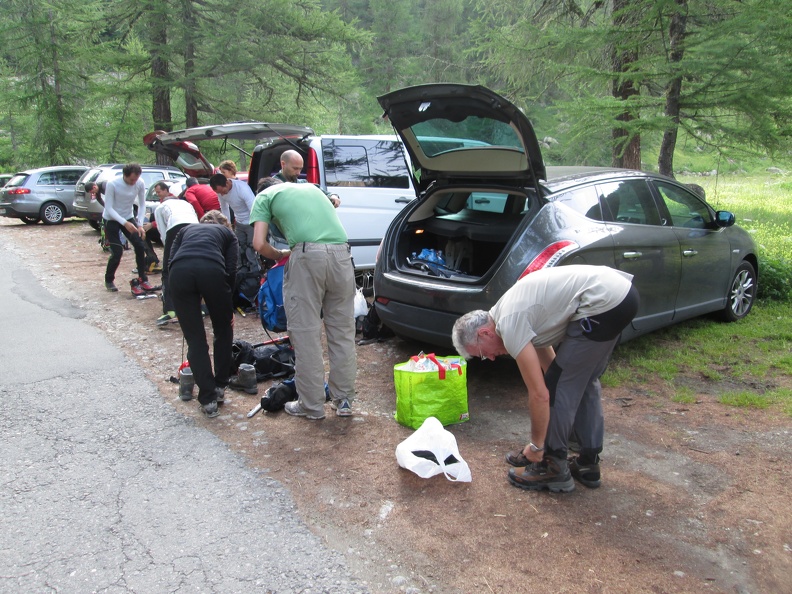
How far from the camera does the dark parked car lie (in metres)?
4.57

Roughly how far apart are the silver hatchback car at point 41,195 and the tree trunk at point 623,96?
48.1 ft

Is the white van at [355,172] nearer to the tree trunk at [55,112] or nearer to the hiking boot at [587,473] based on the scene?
the hiking boot at [587,473]

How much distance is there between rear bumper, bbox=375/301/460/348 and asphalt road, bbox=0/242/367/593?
1748mm

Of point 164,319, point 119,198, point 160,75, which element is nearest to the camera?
point 164,319

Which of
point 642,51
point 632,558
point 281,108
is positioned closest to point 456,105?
point 632,558

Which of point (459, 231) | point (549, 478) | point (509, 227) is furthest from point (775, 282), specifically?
point (549, 478)

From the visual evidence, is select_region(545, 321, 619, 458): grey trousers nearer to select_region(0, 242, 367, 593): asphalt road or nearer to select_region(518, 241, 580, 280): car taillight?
select_region(518, 241, 580, 280): car taillight

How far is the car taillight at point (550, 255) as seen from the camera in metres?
4.45

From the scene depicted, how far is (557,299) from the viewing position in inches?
125

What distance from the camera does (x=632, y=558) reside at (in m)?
2.83

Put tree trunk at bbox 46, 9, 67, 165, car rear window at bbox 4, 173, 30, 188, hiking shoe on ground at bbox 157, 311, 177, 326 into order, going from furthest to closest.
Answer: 1. tree trunk at bbox 46, 9, 67, 165
2. car rear window at bbox 4, 173, 30, 188
3. hiking shoe on ground at bbox 157, 311, 177, 326

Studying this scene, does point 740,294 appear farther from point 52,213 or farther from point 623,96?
point 52,213

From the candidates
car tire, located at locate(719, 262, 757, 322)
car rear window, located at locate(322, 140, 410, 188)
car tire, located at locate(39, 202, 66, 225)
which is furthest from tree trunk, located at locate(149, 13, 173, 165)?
car tire, located at locate(719, 262, 757, 322)

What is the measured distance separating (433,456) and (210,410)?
1826 millimetres
